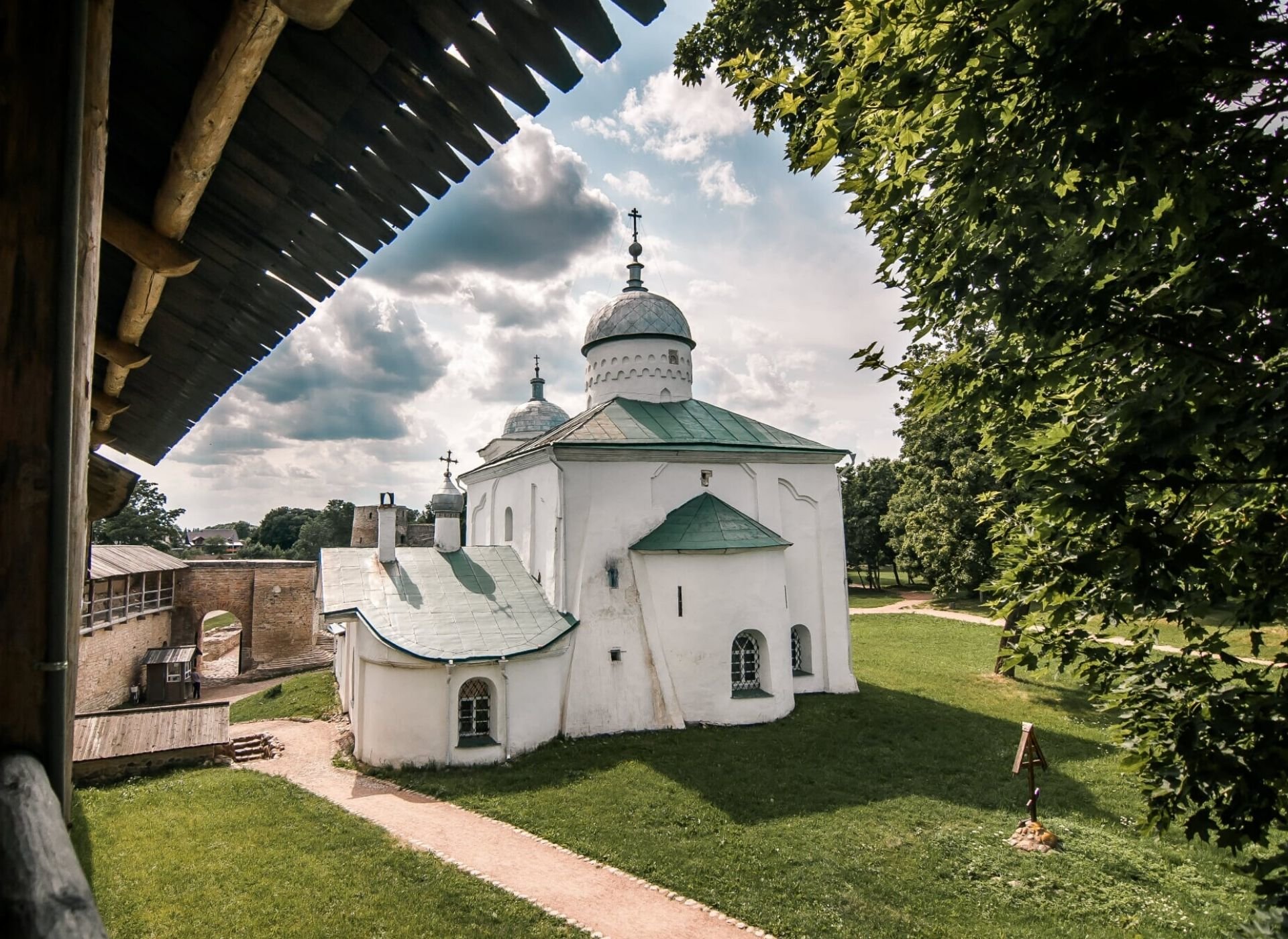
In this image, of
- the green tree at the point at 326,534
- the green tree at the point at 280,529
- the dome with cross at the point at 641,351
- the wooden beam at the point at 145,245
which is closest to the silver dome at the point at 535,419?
the dome with cross at the point at 641,351

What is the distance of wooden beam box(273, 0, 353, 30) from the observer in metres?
1.86

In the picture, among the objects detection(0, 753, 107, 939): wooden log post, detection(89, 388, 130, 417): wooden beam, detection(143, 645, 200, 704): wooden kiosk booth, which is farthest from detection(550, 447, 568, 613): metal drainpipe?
detection(143, 645, 200, 704): wooden kiosk booth

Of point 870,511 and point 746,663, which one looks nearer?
point 746,663

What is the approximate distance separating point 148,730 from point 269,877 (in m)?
7.24

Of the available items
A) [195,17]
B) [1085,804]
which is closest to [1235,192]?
[195,17]

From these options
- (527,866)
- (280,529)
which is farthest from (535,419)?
(280,529)

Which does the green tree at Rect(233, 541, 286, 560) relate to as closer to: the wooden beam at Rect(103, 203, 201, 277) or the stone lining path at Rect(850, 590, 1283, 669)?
the stone lining path at Rect(850, 590, 1283, 669)

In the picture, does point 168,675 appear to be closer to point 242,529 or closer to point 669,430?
point 669,430

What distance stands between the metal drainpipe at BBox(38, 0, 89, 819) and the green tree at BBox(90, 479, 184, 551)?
54931 millimetres

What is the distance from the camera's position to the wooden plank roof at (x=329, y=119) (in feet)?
7.23

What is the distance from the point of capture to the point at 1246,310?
3.33 metres

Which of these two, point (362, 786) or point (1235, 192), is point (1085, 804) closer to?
point (1235, 192)

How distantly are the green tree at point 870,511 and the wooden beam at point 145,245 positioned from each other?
42931 mm

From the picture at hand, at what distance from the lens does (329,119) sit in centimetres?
246
